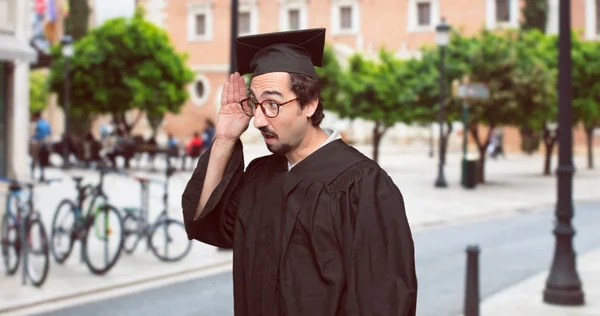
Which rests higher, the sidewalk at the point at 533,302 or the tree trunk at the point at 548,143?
the tree trunk at the point at 548,143

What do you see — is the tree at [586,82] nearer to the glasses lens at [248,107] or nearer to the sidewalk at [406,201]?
the sidewalk at [406,201]

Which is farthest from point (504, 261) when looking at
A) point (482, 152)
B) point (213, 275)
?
point (482, 152)

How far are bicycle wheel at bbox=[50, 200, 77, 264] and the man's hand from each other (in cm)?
753

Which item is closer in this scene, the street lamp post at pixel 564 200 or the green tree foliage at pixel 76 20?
A: the street lamp post at pixel 564 200

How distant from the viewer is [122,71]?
106 ft

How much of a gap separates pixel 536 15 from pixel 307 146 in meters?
51.0

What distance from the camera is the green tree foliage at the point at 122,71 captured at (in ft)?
105

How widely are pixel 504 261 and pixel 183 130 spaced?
45.6 meters

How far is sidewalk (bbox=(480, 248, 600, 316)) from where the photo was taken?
8305mm

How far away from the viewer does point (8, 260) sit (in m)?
9.83

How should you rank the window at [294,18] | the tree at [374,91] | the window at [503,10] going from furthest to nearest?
1. the window at [294,18]
2. the window at [503,10]
3. the tree at [374,91]

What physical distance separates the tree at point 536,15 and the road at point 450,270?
34892 mm

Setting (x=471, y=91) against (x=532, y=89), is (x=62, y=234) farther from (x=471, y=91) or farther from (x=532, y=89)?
(x=532, y=89)

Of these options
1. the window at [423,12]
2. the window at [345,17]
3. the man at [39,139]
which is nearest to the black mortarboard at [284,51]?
the man at [39,139]
